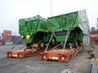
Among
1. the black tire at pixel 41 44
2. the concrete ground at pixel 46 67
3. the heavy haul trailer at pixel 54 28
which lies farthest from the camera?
the black tire at pixel 41 44

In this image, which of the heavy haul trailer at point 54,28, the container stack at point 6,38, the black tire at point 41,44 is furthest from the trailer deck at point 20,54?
the container stack at point 6,38

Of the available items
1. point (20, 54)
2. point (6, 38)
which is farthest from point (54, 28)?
point (6, 38)

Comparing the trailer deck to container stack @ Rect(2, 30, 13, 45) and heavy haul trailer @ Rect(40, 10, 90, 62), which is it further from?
container stack @ Rect(2, 30, 13, 45)

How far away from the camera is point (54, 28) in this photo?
23.8 feet

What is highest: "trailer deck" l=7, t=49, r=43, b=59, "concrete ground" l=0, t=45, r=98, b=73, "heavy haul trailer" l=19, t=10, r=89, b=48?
"heavy haul trailer" l=19, t=10, r=89, b=48

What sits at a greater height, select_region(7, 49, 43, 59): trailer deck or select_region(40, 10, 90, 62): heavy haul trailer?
select_region(40, 10, 90, 62): heavy haul trailer

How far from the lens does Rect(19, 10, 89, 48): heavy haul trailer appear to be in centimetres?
655

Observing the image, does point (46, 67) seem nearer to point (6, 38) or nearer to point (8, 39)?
point (8, 39)

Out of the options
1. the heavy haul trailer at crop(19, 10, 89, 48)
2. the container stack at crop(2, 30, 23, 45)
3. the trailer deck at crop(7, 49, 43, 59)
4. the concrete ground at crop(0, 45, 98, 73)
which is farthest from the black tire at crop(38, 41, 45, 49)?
the container stack at crop(2, 30, 23, 45)

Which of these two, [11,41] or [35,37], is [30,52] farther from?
[11,41]

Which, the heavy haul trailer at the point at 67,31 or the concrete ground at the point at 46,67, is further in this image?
the heavy haul trailer at the point at 67,31

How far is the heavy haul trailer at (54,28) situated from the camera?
655 cm

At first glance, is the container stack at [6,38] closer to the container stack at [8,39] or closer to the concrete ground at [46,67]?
the container stack at [8,39]

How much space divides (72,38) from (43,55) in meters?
3.10
